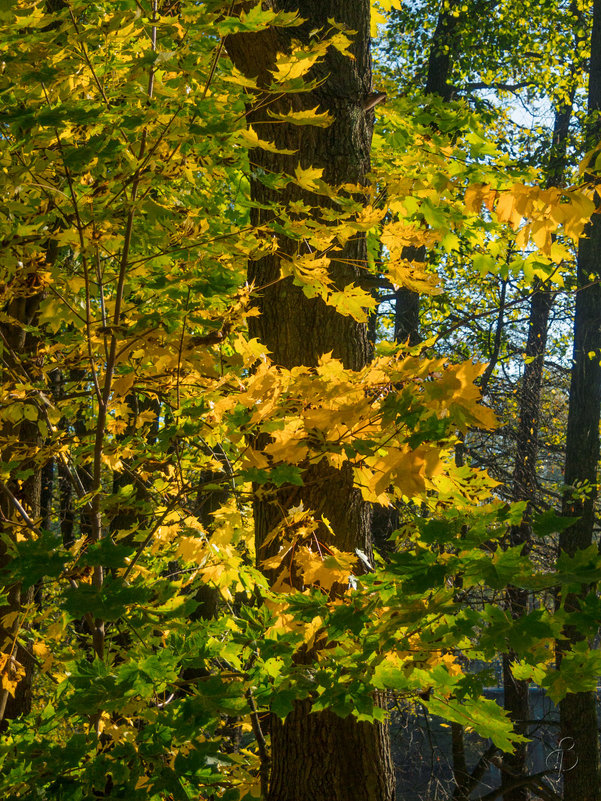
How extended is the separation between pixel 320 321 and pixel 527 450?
21.7 feet

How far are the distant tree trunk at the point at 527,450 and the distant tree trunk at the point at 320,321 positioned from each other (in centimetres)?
482

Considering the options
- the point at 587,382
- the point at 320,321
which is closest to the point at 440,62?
the point at 587,382

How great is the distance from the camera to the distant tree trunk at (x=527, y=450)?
303 inches

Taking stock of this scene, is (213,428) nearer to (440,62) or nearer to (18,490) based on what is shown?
(18,490)

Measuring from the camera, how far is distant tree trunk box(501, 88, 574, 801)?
7.70 m

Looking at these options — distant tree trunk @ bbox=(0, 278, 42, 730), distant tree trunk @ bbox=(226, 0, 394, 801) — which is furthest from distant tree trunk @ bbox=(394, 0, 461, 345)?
distant tree trunk @ bbox=(226, 0, 394, 801)

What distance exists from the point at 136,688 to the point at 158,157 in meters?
1.40

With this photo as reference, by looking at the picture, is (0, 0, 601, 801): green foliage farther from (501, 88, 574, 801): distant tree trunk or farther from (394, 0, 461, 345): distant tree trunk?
(394, 0, 461, 345): distant tree trunk

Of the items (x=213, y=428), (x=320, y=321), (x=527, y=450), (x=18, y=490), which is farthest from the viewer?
(x=527, y=450)

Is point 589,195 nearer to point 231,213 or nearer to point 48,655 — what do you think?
point 231,213

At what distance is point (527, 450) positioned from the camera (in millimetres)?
8742

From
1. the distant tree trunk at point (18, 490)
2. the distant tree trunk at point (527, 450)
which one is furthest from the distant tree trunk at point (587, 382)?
the distant tree trunk at point (18, 490)

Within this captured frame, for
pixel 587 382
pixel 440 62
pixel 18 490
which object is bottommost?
pixel 18 490

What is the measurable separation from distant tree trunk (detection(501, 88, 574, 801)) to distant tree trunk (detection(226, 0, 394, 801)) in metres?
4.82
